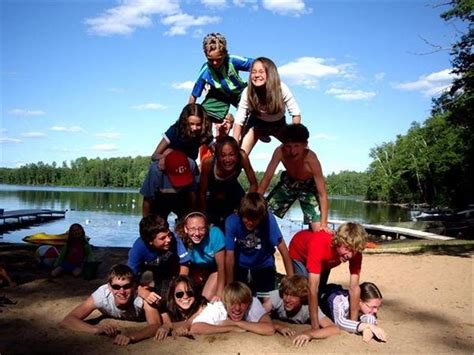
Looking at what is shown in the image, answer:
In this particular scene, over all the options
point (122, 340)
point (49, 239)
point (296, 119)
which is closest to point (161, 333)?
point (122, 340)

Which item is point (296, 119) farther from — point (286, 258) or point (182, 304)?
point (182, 304)

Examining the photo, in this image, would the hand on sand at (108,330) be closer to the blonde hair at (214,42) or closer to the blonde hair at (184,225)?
the blonde hair at (184,225)

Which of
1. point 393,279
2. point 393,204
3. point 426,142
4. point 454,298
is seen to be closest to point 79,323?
point 454,298

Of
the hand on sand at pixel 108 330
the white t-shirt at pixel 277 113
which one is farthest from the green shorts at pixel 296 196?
the hand on sand at pixel 108 330

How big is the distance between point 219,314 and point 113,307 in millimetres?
1190

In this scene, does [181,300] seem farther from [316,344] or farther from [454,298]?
[454,298]

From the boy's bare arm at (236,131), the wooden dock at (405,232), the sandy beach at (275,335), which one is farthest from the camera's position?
the wooden dock at (405,232)

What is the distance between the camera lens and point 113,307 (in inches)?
192

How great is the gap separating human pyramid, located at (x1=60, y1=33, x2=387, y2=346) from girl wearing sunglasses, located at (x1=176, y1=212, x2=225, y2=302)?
0.01 metres

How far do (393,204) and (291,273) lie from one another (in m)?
88.5

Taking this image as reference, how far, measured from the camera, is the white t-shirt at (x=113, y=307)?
4.80 metres

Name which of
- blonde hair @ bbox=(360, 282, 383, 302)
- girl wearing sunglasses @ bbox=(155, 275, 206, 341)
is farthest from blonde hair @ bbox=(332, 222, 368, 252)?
girl wearing sunglasses @ bbox=(155, 275, 206, 341)

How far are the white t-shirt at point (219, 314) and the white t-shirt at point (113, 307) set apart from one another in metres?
0.70

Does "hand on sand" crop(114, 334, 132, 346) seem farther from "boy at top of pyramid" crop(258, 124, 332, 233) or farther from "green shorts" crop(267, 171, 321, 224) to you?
"green shorts" crop(267, 171, 321, 224)
